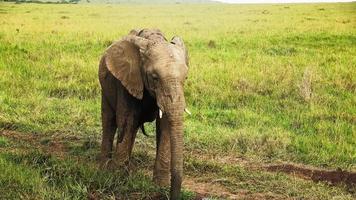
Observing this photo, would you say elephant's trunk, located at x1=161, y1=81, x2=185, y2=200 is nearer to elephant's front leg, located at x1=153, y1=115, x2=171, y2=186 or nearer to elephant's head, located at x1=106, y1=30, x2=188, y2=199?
elephant's head, located at x1=106, y1=30, x2=188, y2=199

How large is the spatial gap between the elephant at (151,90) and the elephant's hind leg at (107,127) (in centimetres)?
18

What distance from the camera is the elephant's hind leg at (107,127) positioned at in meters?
7.09

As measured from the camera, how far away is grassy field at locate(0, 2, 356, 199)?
5.86 meters

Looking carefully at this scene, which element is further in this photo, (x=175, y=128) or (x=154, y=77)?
(x=154, y=77)

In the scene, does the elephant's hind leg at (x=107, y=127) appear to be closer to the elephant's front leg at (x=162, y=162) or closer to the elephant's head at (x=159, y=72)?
the elephant's head at (x=159, y=72)

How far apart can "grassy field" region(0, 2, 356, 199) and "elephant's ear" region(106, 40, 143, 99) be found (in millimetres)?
947

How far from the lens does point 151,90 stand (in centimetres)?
564

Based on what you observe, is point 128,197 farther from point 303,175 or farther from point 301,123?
point 301,123

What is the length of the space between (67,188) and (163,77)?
1.40 m

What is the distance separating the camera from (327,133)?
8.78 metres

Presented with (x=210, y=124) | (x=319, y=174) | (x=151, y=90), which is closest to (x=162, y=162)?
(x=151, y=90)

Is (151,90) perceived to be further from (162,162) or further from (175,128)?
(162,162)

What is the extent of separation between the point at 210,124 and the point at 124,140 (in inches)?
126

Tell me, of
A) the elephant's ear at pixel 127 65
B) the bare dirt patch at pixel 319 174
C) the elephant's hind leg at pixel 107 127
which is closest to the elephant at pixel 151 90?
the elephant's ear at pixel 127 65
